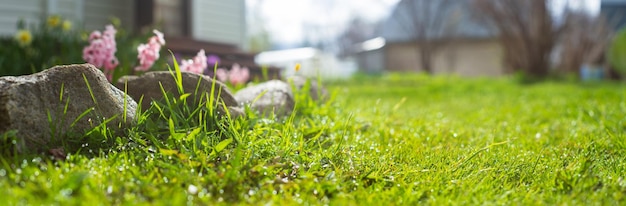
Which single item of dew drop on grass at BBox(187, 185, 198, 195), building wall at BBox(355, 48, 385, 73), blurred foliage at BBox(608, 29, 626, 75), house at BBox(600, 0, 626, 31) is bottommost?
building wall at BBox(355, 48, 385, 73)

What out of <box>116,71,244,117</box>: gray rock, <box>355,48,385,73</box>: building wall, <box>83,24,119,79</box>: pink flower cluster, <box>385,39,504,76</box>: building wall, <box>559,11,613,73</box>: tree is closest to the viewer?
<box>116,71,244,117</box>: gray rock

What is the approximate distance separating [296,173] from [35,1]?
660 cm

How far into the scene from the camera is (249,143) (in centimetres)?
209

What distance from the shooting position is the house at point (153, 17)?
7.24 meters

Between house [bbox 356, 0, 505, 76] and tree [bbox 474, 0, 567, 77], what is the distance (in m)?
4.81

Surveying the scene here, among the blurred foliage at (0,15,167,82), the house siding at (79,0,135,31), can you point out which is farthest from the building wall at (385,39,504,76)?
the blurred foliage at (0,15,167,82)

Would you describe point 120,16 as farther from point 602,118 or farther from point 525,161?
point 525,161

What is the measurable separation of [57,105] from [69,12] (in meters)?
6.36

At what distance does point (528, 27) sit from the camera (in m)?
12.0

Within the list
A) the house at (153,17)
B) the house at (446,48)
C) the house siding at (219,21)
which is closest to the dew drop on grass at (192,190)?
the house at (153,17)

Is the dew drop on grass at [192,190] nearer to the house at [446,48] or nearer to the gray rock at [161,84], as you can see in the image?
the gray rock at [161,84]

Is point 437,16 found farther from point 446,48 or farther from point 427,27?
point 446,48

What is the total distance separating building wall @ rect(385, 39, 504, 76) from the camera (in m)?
23.1

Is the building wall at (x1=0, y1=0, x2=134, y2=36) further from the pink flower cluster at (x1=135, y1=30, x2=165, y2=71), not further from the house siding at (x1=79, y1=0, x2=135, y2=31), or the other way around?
the pink flower cluster at (x1=135, y1=30, x2=165, y2=71)
